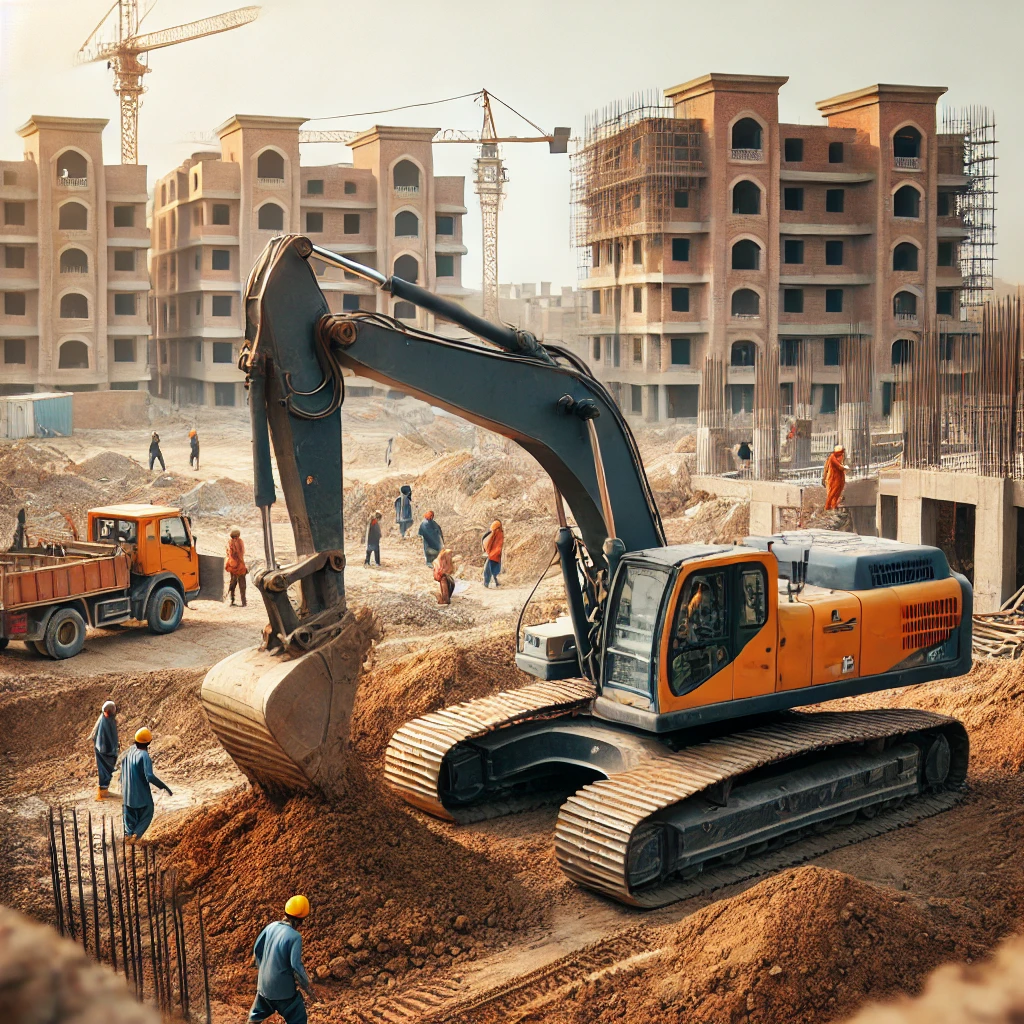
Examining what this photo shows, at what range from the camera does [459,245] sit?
59.1 m

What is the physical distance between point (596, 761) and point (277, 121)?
49542mm

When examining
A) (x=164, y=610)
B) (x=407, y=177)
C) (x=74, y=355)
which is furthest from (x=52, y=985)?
(x=407, y=177)

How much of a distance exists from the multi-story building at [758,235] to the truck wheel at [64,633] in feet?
116

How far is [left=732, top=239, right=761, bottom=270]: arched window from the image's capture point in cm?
5128

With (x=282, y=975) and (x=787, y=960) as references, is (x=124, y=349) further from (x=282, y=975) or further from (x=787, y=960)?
(x=787, y=960)

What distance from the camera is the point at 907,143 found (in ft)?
174

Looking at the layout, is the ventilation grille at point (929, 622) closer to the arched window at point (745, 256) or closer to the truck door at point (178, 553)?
the truck door at point (178, 553)

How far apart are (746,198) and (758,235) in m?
1.95

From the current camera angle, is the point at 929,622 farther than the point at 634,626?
Yes

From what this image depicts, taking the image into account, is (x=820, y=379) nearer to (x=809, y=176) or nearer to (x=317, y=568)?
(x=809, y=176)

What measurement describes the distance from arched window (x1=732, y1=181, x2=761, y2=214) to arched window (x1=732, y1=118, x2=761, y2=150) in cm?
142

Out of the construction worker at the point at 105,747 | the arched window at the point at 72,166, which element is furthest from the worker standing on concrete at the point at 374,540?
the arched window at the point at 72,166

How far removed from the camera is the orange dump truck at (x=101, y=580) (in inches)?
659

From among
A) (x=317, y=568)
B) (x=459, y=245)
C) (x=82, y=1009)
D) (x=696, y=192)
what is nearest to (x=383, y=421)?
(x=459, y=245)
